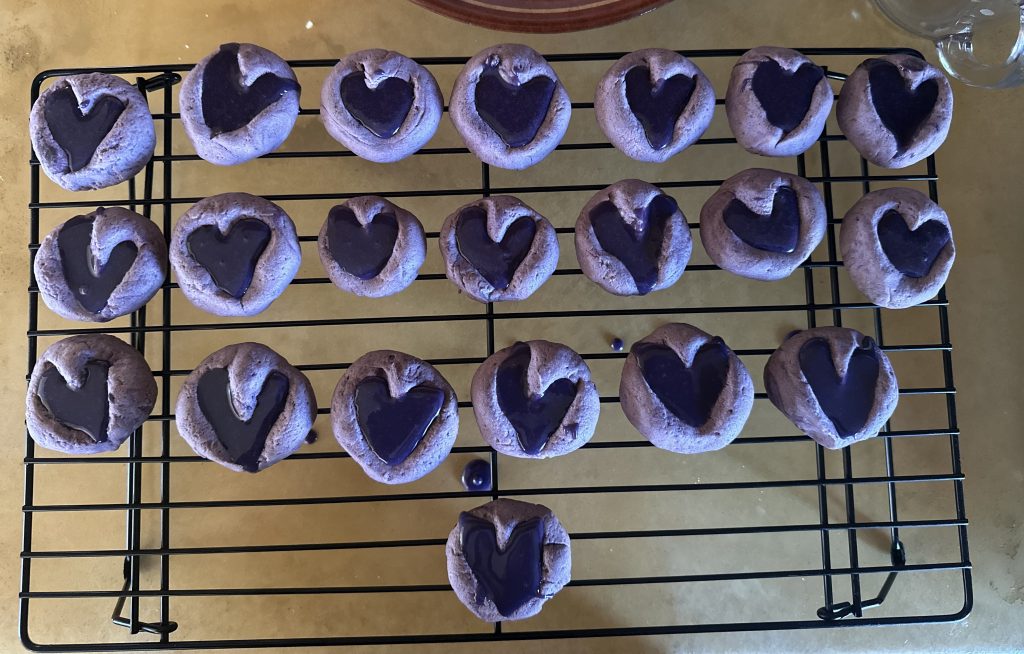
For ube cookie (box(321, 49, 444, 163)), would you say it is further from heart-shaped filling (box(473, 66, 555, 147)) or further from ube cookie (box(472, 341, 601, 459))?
ube cookie (box(472, 341, 601, 459))

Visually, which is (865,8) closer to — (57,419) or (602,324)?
Answer: (602,324)

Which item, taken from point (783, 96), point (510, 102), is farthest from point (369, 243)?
point (783, 96)

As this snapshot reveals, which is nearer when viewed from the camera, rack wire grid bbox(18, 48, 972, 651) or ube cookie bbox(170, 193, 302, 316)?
ube cookie bbox(170, 193, 302, 316)

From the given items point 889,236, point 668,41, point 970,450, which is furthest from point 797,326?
point 668,41

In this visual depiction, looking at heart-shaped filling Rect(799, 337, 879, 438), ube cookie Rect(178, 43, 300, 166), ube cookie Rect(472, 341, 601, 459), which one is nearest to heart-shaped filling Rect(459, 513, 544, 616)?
ube cookie Rect(472, 341, 601, 459)

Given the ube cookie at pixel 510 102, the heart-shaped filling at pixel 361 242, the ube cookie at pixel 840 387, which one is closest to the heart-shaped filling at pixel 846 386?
the ube cookie at pixel 840 387

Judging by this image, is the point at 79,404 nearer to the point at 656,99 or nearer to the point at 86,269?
the point at 86,269
